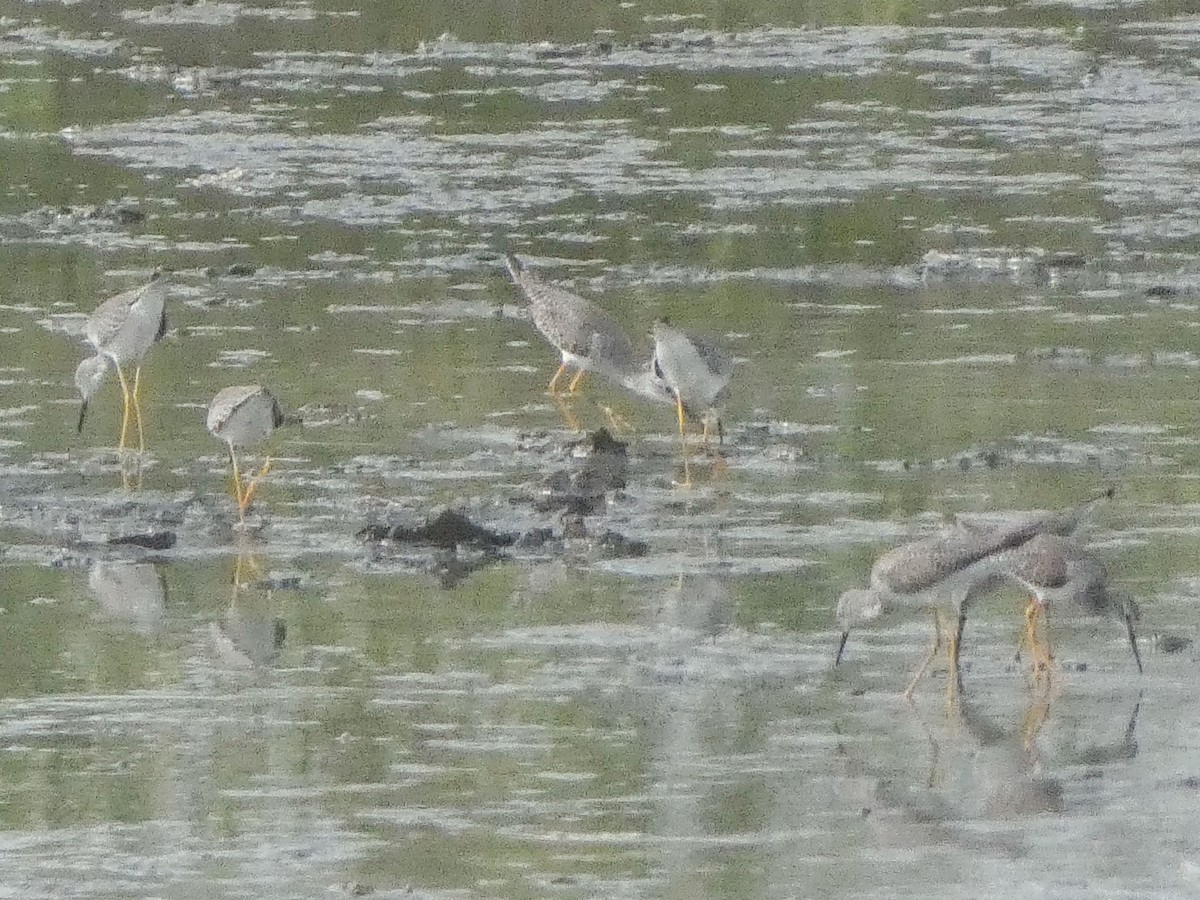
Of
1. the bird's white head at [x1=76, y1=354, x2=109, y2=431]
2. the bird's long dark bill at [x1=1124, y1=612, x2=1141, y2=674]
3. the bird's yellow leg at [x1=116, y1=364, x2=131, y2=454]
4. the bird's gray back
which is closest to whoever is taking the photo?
the bird's long dark bill at [x1=1124, y1=612, x2=1141, y2=674]

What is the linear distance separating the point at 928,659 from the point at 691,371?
3.76 m

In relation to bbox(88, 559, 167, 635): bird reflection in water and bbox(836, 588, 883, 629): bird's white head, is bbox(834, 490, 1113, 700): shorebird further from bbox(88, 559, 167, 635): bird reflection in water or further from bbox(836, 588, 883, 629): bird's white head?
bbox(88, 559, 167, 635): bird reflection in water

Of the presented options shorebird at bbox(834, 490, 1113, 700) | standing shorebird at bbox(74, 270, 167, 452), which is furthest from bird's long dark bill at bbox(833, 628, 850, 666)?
standing shorebird at bbox(74, 270, 167, 452)

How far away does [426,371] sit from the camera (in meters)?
14.1

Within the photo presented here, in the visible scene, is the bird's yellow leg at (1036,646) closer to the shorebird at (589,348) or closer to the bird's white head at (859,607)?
the bird's white head at (859,607)

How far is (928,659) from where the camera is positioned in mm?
9242

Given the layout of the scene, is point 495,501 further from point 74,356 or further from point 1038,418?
point 74,356

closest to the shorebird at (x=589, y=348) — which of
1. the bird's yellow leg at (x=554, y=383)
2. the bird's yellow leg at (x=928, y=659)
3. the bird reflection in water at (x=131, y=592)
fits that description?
the bird's yellow leg at (x=554, y=383)

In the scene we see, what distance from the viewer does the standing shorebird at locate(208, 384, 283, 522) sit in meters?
11.8

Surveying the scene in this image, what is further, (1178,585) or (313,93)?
(313,93)

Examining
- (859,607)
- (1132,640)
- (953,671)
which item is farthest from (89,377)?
(1132,640)

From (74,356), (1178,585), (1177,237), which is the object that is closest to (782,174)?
(1177,237)

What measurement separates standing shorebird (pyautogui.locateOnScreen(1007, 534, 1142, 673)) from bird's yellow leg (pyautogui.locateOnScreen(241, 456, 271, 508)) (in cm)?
340

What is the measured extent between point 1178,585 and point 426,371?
4.81 metres
